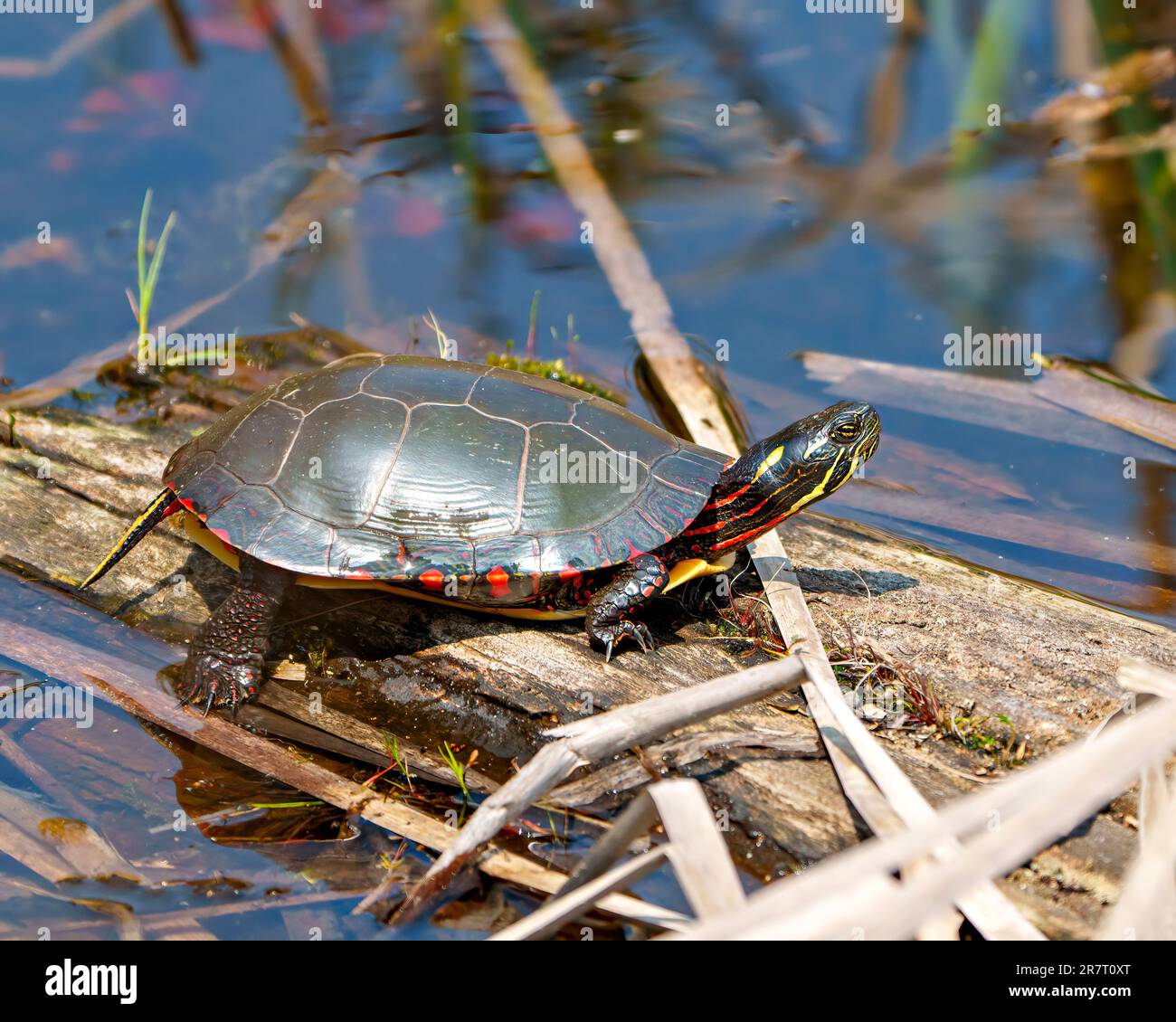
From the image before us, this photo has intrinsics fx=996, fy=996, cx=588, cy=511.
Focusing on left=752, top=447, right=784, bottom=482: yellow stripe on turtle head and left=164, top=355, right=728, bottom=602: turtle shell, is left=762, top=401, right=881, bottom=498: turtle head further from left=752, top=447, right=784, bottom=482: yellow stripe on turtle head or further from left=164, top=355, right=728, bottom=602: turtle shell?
left=164, top=355, right=728, bottom=602: turtle shell

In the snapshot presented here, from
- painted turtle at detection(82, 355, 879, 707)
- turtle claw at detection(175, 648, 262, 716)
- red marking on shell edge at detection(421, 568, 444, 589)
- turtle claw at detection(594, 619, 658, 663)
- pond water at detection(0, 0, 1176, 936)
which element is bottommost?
turtle claw at detection(175, 648, 262, 716)

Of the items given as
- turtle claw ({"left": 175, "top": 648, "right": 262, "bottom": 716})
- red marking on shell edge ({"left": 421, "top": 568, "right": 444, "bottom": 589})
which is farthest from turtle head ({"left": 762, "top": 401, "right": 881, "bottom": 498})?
turtle claw ({"left": 175, "top": 648, "right": 262, "bottom": 716})

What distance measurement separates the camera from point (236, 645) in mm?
4641

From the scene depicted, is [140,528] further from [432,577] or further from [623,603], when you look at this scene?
[623,603]

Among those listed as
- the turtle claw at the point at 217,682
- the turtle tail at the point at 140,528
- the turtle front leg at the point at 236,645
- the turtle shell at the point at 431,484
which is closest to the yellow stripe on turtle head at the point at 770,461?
the turtle shell at the point at 431,484

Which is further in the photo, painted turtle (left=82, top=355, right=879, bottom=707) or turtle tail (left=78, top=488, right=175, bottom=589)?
turtle tail (left=78, top=488, right=175, bottom=589)

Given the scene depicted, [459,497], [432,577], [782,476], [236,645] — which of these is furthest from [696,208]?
[236,645]

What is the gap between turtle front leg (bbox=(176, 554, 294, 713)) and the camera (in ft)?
15.1

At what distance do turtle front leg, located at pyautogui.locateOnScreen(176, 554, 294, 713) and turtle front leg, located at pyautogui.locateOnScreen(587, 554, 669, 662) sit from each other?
4.93 ft

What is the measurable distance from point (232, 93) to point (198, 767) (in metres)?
8.26

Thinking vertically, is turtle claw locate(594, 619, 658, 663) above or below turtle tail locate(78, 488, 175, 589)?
below

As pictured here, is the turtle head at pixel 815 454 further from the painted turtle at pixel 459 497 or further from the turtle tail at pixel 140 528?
the turtle tail at pixel 140 528
